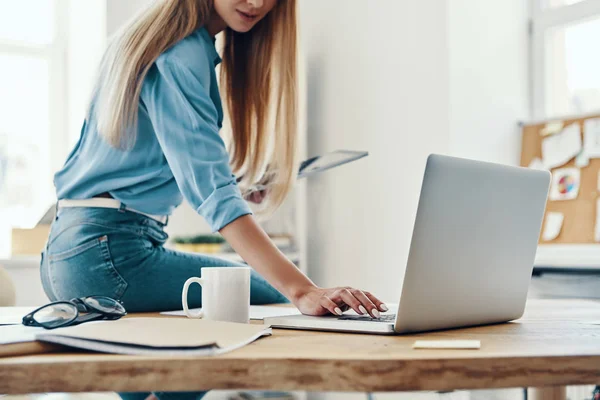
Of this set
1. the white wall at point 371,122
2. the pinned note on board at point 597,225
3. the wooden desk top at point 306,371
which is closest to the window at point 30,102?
the white wall at point 371,122

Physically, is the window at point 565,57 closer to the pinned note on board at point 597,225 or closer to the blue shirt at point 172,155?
the pinned note on board at point 597,225

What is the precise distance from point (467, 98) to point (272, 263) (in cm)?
180

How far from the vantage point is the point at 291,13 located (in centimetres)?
165

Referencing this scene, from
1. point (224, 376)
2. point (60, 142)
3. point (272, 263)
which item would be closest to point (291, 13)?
point (272, 263)

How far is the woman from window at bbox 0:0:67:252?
2.42 meters

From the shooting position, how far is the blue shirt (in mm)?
1094

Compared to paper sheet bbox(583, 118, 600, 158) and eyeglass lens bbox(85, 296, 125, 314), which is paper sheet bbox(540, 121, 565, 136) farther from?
eyeglass lens bbox(85, 296, 125, 314)

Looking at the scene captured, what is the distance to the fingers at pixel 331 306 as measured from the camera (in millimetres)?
955

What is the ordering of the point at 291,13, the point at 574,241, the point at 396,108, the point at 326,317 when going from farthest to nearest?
the point at 396,108
the point at 574,241
the point at 291,13
the point at 326,317

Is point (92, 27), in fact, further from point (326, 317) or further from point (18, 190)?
point (326, 317)

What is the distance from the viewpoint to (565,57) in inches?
109

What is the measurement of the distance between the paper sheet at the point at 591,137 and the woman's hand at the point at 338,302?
5.82 feet

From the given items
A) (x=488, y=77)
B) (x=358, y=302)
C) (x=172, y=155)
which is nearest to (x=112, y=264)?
(x=172, y=155)

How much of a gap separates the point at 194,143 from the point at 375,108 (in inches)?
78.4
